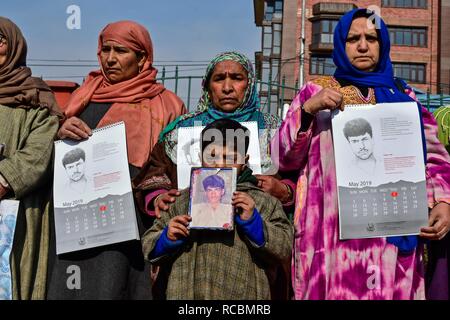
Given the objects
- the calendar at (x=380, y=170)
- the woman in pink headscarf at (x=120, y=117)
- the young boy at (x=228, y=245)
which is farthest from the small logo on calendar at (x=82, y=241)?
the calendar at (x=380, y=170)

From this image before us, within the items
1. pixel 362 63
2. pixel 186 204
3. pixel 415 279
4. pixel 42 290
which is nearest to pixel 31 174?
pixel 42 290

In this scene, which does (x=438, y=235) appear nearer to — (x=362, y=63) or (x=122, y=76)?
(x=362, y=63)

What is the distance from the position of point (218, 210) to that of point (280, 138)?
59 cm

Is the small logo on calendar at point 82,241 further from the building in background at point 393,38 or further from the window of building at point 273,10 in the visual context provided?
the window of building at point 273,10

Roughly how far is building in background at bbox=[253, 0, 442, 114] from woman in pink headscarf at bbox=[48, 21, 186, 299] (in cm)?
2783

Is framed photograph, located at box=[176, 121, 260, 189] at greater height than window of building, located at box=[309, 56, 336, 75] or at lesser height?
lesser

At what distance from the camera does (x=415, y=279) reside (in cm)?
285

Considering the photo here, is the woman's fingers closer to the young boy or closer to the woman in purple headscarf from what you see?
the young boy

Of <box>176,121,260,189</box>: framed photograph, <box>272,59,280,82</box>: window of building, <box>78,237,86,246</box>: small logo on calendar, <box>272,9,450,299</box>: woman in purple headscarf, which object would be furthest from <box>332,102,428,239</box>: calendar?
<box>272,59,280,82</box>: window of building

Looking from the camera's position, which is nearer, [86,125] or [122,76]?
[86,125]

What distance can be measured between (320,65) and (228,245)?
29.8 meters

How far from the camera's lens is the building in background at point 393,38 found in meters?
31.6

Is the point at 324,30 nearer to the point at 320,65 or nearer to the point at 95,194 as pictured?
the point at 320,65

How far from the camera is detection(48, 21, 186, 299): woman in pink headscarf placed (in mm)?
3188
